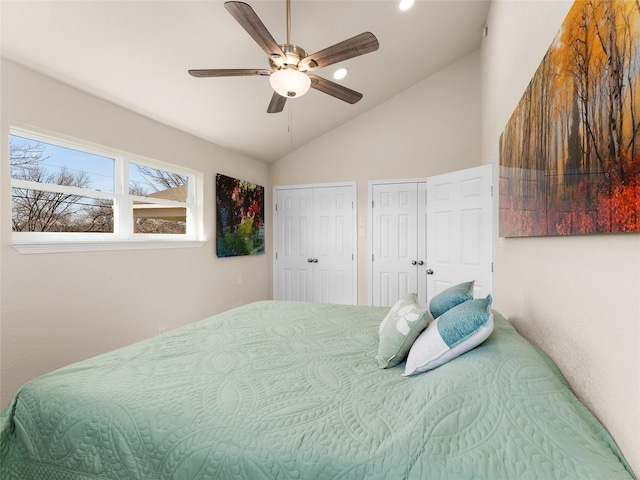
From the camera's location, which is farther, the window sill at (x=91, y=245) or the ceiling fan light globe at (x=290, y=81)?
the window sill at (x=91, y=245)

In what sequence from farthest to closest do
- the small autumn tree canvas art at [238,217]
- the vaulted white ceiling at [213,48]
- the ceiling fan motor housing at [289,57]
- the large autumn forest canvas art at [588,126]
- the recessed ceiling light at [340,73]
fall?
the small autumn tree canvas art at [238,217] < the recessed ceiling light at [340,73] < the vaulted white ceiling at [213,48] < the ceiling fan motor housing at [289,57] < the large autumn forest canvas art at [588,126]

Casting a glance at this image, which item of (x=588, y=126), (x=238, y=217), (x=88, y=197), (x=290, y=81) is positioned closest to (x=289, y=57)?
(x=290, y=81)

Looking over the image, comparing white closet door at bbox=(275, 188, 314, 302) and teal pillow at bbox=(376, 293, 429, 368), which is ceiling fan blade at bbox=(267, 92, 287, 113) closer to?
teal pillow at bbox=(376, 293, 429, 368)

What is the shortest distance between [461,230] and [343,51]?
2294 mm

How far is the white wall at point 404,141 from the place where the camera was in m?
4.14

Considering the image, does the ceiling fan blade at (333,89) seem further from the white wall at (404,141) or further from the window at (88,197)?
the white wall at (404,141)

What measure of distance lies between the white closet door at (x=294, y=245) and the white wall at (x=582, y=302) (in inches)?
128

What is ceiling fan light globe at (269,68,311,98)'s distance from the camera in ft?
6.31

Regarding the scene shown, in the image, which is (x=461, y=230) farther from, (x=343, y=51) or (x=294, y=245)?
(x=294, y=245)

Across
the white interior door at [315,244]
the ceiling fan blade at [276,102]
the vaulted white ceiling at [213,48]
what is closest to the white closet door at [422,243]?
the white interior door at [315,244]

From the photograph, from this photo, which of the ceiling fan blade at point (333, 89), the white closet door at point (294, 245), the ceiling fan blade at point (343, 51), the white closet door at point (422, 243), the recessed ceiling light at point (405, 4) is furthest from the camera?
the white closet door at point (294, 245)

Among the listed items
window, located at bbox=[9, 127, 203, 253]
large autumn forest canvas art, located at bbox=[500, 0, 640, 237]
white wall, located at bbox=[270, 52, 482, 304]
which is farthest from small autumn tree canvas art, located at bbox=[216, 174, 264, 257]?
large autumn forest canvas art, located at bbox=[500, 0, 640, 237]

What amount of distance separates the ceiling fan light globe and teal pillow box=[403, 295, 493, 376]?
4.95 ft

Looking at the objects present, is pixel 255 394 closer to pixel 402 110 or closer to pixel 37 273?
pixel 37 273
